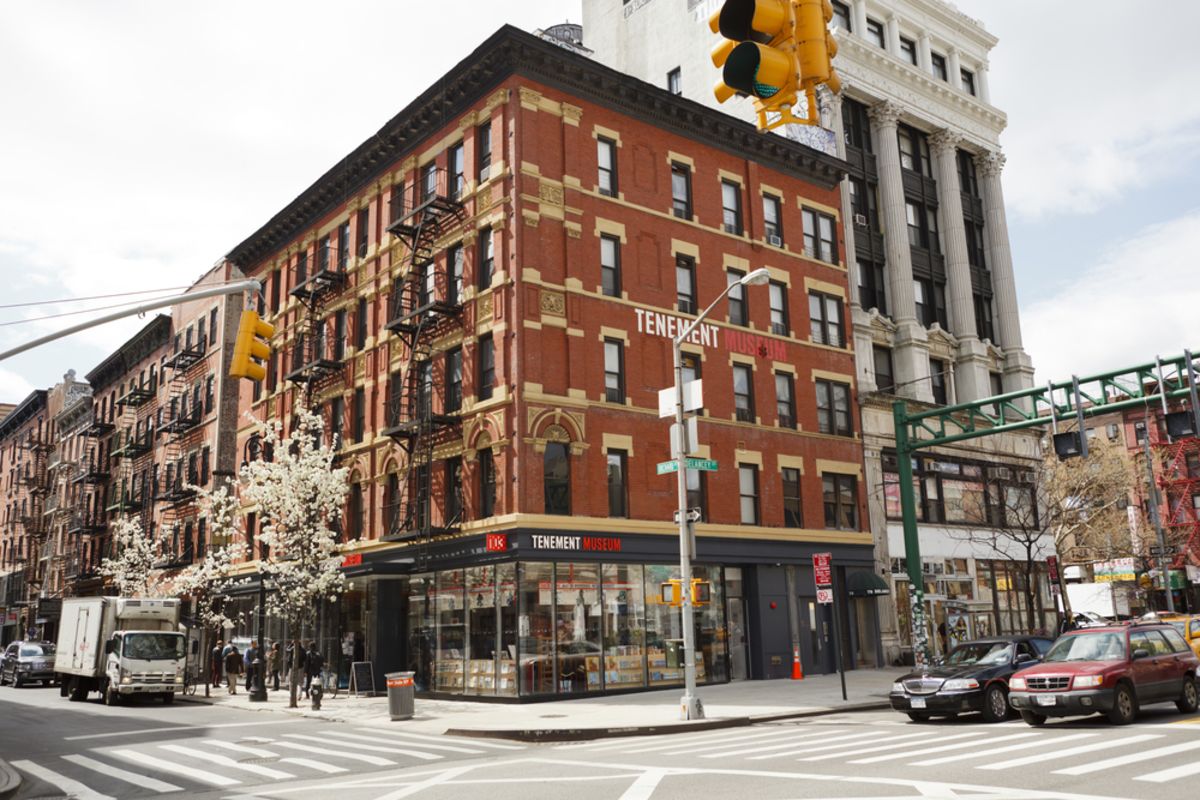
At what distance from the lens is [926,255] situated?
149ft

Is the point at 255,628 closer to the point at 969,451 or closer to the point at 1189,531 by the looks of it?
the point at 969,451

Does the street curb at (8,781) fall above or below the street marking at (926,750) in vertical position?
below

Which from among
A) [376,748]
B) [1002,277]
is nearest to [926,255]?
[1002,277]

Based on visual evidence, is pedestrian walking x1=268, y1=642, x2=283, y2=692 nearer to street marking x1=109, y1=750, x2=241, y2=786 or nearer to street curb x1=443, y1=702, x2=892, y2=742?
street curb x1=443, y1=702, x2=892, y2=742

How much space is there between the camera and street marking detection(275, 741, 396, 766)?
16.6m

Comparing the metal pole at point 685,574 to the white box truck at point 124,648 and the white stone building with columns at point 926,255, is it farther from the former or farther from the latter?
the white box truck at point 124,648

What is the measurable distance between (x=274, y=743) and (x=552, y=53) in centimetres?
2185

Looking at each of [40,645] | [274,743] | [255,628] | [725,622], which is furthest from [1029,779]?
[40,645]

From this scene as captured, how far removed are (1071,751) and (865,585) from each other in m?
23.0

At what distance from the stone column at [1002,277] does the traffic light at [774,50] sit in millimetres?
44597

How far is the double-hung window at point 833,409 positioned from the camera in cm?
3772

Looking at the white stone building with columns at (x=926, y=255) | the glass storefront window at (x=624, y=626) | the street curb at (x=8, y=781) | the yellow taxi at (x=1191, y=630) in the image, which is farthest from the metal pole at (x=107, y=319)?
the white stone building with columns at (x=926, y=255)

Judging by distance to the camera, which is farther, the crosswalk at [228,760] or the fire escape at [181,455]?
the fire escape at [181,455]

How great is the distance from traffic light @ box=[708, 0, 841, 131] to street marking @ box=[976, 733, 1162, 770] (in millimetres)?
9708
